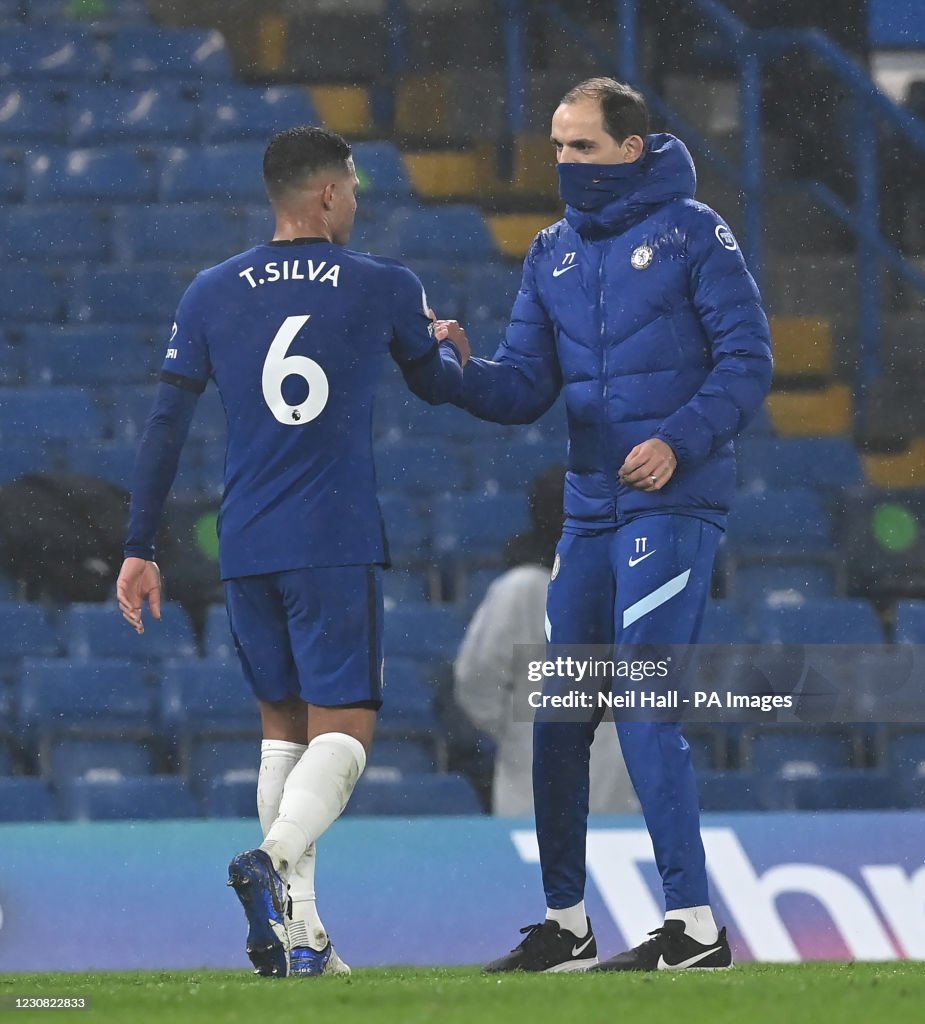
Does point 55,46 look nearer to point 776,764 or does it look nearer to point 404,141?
point 404,141

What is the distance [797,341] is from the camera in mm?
7266

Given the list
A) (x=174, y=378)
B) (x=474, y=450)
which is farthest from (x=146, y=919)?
(x=474, y=450)

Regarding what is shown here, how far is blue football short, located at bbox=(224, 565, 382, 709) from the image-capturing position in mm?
3389

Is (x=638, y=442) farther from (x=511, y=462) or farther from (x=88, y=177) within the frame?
(x=88, y=177)

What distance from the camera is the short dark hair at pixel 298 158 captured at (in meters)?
3.51

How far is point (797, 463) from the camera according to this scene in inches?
265

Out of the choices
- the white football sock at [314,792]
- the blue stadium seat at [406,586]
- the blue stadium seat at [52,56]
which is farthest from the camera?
the blue stadium seat at [52,56]

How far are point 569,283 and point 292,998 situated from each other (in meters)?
1.44

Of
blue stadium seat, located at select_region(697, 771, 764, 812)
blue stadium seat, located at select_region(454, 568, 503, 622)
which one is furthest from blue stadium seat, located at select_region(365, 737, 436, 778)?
blue stadium seat, located at select_region(697, 771, 764, 812)

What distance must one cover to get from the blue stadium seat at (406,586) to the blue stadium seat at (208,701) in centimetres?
63

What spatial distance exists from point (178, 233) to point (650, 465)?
4.13 m

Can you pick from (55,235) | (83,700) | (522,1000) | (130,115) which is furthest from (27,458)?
(522,1000)

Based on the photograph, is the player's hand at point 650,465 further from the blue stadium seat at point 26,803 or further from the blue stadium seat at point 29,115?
the blue stadium seat at point 29,115

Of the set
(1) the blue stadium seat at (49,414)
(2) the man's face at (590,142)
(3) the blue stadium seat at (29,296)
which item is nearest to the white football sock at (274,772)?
(2) the man's face at (590,142)
